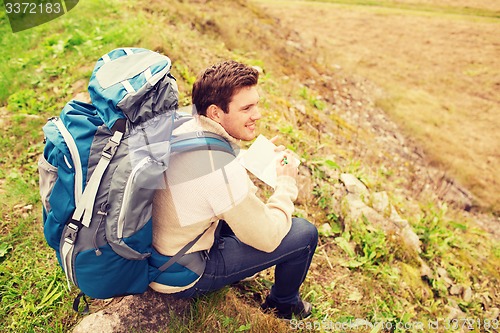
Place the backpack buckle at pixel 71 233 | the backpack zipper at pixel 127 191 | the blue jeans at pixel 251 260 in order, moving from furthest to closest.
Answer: the blue jeans at pixel 251 260 → the backpack buckle at pixel 71 233 → the backpack zipper at pixel 127 191

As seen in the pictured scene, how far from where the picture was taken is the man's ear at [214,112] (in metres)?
2.36

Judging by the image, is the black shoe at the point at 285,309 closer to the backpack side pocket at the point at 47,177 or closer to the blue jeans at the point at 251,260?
the blue jeans at the point at 251,260

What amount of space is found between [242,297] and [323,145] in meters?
3.26

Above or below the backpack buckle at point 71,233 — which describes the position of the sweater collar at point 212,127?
above

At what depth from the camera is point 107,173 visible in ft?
6.42

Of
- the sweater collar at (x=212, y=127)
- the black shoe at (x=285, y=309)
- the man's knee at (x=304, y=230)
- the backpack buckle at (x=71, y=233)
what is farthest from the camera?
the black shoe at (x=285, y=309)

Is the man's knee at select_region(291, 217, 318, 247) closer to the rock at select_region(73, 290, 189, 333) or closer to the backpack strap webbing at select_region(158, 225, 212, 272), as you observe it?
the backpack strap webbing at select_region(158, 225, 212, 272)

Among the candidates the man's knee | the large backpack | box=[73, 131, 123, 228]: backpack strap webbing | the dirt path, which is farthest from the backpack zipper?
the dirt path

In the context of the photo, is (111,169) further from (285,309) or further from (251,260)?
(285,309)

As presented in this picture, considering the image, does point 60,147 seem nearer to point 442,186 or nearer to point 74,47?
point 74,47

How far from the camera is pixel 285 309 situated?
9.87ft

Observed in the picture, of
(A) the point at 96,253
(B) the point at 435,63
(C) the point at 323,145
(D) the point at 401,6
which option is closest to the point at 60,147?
(A) the point at 96,253

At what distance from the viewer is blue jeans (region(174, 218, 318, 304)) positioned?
2510 millimetres

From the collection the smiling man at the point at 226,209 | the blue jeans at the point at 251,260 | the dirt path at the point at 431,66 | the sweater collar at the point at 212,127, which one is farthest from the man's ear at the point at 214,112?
the dirt path at the point at 431,66
